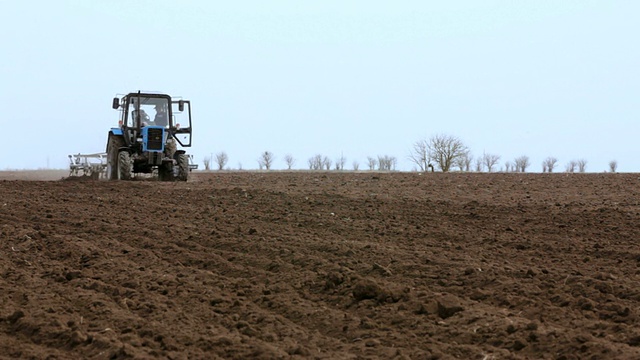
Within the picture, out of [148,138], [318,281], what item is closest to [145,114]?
[148,138]

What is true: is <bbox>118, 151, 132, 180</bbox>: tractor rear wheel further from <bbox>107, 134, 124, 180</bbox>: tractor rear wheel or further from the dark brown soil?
the dark brown soil

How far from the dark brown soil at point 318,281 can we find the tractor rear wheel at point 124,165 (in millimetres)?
7834

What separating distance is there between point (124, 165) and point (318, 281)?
605 inches

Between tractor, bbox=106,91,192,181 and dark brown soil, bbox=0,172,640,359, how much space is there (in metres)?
8.16

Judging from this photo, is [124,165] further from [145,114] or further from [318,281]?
[318,281]

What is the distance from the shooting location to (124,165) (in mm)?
21141

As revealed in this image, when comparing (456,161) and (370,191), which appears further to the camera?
(456,161)

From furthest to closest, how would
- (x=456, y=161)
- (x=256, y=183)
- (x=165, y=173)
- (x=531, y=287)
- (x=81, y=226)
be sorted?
(x=456, y=161) → (x=165, y=173) → (x=256, y=183) → (x=81, y=226) → (x=531, y=287)

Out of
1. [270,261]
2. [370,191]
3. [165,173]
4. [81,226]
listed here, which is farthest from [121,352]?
[165,173]

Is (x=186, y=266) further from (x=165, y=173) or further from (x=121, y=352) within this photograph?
(x=165, y=173)

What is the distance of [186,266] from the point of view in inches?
310

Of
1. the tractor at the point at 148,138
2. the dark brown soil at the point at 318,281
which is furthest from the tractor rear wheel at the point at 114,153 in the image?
the dark brown soil at the point at 318,281

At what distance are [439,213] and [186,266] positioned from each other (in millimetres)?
5806

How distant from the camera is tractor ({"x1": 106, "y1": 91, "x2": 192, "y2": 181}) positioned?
2145 centimetres
